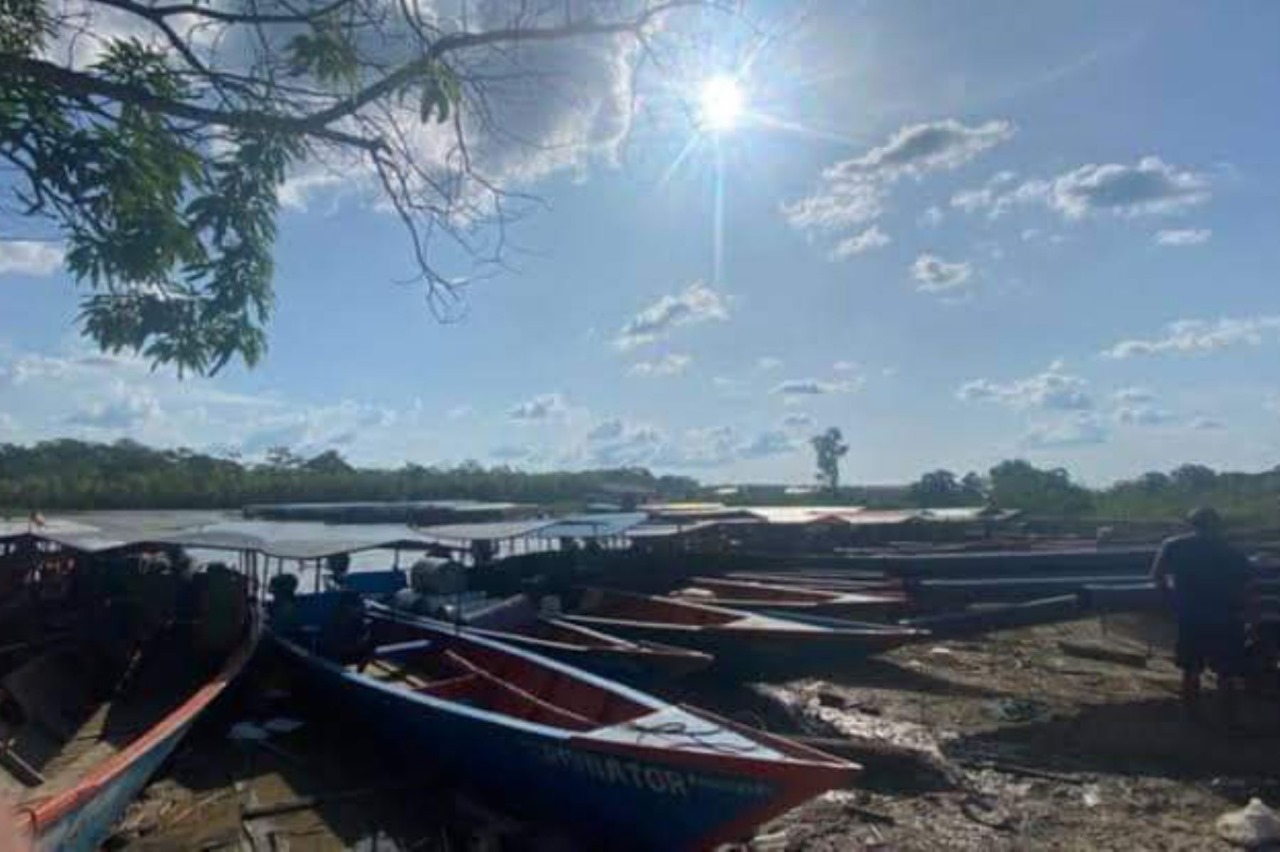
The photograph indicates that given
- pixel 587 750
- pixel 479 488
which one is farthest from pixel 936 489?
pixel 587 750

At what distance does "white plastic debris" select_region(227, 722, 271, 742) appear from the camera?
398 inches

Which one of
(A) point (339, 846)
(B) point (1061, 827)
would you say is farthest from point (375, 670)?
(B) point (1061, 827)

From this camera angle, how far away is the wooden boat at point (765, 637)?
37.1ft

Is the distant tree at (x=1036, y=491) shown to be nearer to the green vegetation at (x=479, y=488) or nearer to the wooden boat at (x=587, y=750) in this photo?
the green vegetation at (x=479, y=488)

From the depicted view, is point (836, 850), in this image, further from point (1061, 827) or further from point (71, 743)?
point (71, 743)

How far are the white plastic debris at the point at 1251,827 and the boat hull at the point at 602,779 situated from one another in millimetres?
3104

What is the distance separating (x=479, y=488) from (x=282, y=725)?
4850cm

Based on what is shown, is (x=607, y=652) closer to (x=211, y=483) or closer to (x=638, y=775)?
(x=638, y=775)

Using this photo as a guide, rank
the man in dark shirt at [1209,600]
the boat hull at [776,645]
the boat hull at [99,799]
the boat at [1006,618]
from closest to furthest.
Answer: the boat hull at [99,799] → the man in dark shirt at [1209,600] → the boat hull at [776,645] → the boat at [1006,618]

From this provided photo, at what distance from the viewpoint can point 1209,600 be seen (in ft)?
29.8

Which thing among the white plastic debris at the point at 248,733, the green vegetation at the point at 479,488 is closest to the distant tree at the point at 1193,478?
the green vegetation at the point at 479,488

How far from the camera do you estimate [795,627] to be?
39.0 ft

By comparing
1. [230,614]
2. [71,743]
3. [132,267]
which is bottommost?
[71,743]

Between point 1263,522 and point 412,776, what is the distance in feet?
94.5
